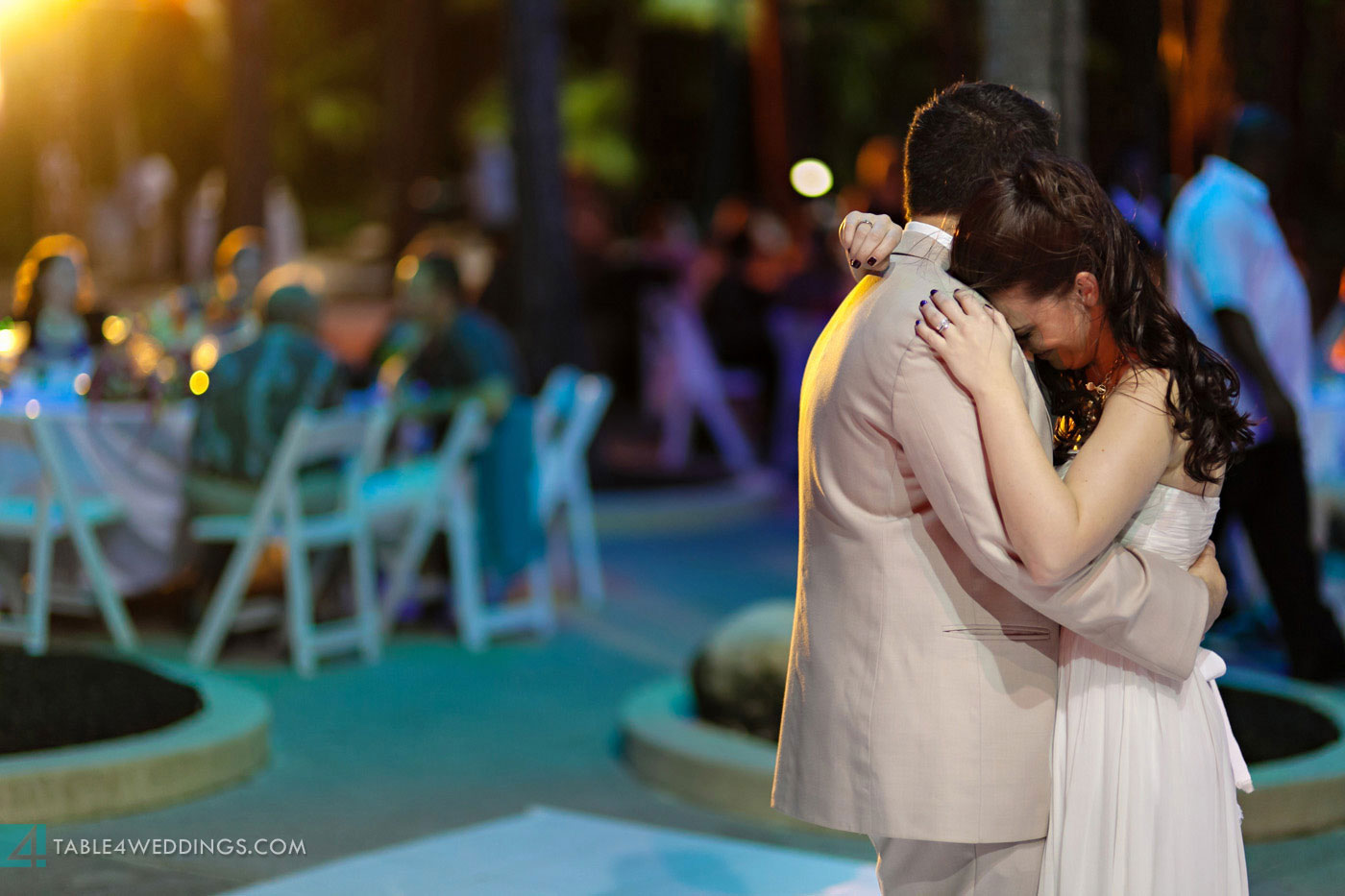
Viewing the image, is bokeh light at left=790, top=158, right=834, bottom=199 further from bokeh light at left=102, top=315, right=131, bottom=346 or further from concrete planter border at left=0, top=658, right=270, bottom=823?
concrete planter border at left=0, top=658, right=270, bottom=823

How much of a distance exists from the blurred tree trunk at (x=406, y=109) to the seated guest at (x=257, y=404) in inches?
582

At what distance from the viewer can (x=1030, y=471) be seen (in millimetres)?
2457

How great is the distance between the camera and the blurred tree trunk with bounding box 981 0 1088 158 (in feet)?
18.2

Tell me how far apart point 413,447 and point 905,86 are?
21.4m

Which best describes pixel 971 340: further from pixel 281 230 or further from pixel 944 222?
pixel 281 230

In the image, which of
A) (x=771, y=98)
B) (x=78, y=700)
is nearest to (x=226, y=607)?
(x=78, y=700)

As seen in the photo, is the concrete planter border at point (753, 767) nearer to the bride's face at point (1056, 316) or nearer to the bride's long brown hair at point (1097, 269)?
the bride's long brown hair at point (1097, 269)

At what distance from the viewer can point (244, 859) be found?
4445mm

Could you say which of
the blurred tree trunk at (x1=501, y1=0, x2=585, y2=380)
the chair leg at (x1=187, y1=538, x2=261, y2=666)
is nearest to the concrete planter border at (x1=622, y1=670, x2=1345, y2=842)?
the chair leg at (x1=187, y1=538, x2=261, y2=666)

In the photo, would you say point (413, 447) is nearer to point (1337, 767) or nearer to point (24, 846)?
point (24, 846)

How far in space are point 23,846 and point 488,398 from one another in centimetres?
368

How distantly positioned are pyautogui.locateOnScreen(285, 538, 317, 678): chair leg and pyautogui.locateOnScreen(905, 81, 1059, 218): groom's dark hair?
4.71 meters

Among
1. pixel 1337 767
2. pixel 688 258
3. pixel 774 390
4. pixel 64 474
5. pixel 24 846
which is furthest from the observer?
pixel 688 258

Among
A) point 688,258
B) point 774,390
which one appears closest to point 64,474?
point 774,390
